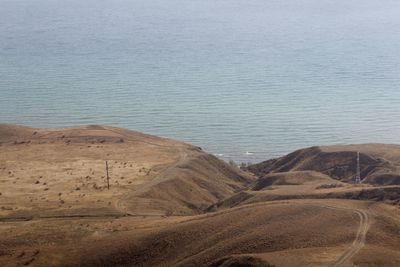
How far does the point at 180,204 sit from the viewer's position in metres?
81.4

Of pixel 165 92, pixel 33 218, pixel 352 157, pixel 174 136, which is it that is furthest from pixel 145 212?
pixel 165 92

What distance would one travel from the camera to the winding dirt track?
161 ft

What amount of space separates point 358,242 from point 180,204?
31098 mm

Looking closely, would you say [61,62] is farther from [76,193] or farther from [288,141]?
[76,193]

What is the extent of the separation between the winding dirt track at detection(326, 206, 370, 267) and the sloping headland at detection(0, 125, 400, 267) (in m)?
0.07

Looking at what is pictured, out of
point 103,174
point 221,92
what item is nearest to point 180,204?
point 103,174

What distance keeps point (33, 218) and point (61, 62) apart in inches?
4299

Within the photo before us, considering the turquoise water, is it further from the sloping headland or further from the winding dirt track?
the winding dirt track

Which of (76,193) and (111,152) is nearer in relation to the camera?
(76,193)

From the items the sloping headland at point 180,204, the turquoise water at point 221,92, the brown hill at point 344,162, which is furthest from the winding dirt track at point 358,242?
the turquoise water at point 221,92

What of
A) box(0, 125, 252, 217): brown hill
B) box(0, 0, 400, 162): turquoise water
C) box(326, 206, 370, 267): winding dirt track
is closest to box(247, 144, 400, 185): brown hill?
box(0, 125, 252, 217): brown hill

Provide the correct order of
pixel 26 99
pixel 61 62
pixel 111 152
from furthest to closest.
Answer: pixel 61 62 → pixel 26 99 → pixel 111 152

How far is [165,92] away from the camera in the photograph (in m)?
148

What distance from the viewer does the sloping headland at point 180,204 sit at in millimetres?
55188
